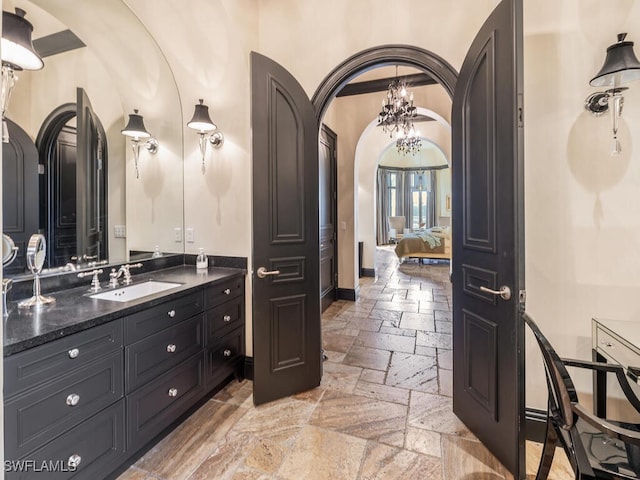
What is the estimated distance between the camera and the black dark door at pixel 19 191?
181 centimetres

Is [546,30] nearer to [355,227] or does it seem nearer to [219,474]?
[219,474]

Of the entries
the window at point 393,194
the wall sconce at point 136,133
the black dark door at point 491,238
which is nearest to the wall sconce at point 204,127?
the wall sconce at point 136,133

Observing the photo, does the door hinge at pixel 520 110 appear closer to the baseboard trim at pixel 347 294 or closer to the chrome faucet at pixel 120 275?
the chrome faucet at pixel 120 275

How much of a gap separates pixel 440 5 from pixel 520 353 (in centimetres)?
237

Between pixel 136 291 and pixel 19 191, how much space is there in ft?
2.93

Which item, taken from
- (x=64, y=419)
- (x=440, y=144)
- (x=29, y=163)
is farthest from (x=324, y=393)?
(x=440, y=144)

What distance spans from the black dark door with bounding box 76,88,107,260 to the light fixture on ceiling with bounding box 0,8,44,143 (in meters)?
0.37

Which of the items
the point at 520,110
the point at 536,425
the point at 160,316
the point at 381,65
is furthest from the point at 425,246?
the point at 160,316

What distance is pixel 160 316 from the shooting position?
1.93 metres

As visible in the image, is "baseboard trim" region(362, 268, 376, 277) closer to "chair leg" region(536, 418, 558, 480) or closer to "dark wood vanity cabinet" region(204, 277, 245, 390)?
"dark wood vanity cabinet" region(204, 277, 245, 390)

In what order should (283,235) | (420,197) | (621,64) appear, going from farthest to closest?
(420,197) → (283,235) → (621,64)

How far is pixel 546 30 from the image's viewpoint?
193 centimetres

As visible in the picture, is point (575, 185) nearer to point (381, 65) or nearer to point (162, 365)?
point (381, 65)

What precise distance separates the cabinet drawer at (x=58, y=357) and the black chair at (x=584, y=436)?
6.54 feet
